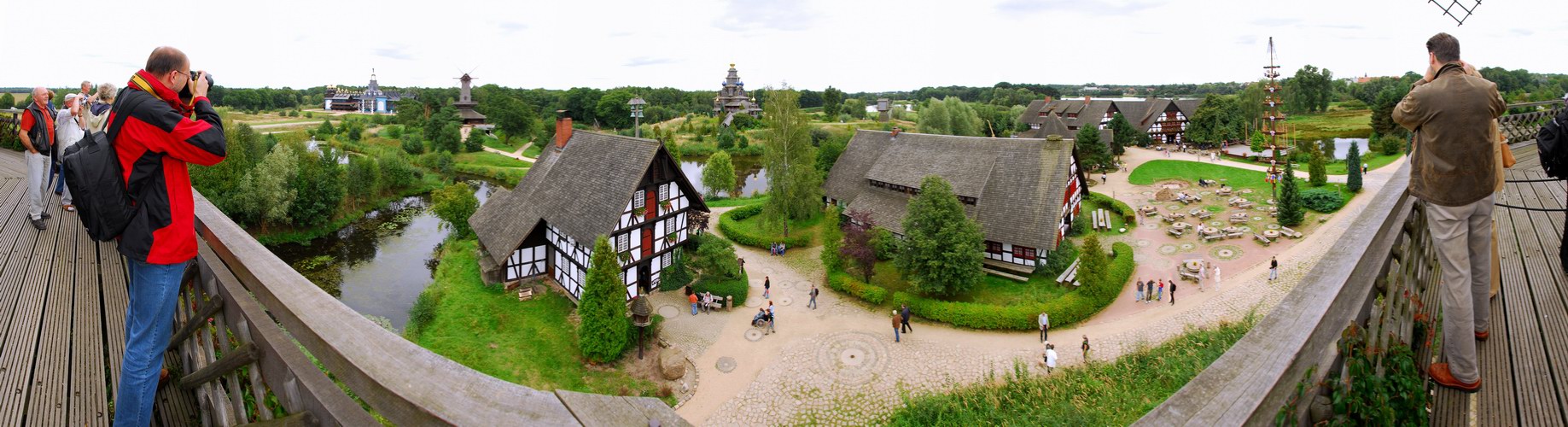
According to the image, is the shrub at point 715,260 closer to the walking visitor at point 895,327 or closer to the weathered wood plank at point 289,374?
the walking visitor at point 895,327

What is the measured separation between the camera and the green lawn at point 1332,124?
63125 millimetres

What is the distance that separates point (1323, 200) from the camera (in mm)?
32250

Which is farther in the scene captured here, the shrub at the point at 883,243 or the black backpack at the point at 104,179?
the shrub at the point at 883,243

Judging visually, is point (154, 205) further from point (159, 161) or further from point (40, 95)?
point (40, 95)

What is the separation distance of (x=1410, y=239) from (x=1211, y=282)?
22.4 meters

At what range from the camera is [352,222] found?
1373 inches

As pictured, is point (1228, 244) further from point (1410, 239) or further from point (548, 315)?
point (1410, 239)

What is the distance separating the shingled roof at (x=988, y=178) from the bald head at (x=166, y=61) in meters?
23.3

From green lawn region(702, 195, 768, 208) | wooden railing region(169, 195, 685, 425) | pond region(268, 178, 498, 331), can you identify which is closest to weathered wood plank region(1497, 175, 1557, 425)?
wooden railing region(169, 195, 685, 425)

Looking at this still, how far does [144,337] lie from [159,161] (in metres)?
0.72

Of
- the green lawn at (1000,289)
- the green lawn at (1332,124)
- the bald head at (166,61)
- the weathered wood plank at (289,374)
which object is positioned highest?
the green lawn at (1332,124)

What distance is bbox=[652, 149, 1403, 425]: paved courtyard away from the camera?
50.6 ft

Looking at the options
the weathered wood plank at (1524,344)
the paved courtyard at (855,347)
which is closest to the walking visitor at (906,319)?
the paved courtyard at (855,347)

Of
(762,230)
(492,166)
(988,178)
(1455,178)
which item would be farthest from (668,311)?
(492,166)
